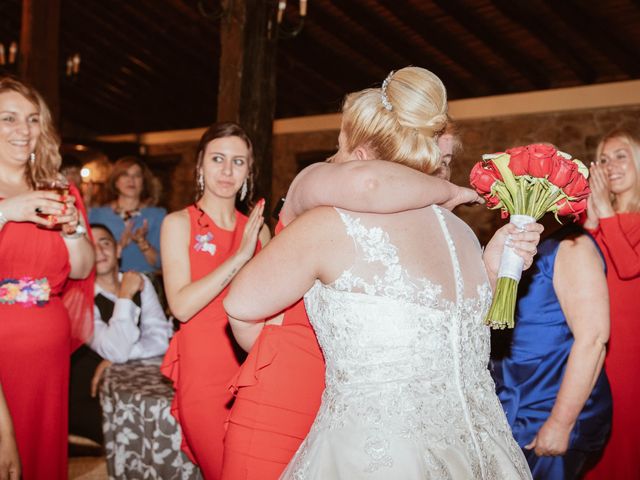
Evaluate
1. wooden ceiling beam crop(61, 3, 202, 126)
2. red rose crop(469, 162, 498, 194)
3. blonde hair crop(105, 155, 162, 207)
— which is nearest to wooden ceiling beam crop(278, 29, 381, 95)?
wooden ceiling beam crop(61, 3, 202, 126)

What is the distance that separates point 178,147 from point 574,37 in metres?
7.11

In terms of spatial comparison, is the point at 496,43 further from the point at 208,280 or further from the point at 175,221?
the point at 208,280

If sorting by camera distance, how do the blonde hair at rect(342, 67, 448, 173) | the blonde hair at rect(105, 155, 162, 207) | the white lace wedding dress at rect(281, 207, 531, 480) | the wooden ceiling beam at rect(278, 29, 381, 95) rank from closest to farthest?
the white lace wedding dress at rect(281, 207, 531, 480) → the blonde hair at rect(342, 67, 448, 173) → the blonde hair at rect(105, 155, 162, 207) → the wooden ceiling beam at rect(278, 29, 381, 95)

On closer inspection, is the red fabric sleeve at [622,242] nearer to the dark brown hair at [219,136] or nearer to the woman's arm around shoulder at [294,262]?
the dark brown hair at [219,136]

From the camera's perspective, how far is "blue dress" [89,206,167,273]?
484cm

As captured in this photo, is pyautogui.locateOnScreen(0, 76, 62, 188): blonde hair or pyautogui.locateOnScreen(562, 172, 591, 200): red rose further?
pyautogui.locateOnScreen(0, 76, 62, 188): blonde hair

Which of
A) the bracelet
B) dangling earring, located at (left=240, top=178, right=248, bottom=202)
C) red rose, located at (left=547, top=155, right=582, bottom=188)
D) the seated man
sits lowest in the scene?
the seated man

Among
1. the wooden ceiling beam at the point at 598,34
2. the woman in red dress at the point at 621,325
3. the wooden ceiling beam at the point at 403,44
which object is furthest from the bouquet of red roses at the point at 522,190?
the wooden ceiling beam at the point at 403,44

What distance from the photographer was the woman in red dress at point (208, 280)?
7.68ft

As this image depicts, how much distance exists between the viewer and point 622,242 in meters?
2.74

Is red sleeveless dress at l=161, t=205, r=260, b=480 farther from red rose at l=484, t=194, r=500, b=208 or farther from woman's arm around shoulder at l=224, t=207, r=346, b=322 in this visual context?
red rose at l=484, t=194, r=500, b=208

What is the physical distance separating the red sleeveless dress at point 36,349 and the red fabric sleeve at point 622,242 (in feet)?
7.24

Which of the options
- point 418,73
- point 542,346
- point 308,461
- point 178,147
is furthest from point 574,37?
point 178,147

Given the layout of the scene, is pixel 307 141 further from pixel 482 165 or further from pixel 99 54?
pixel 482 165
